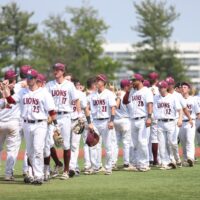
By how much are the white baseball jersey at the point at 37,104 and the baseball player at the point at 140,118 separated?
349cm

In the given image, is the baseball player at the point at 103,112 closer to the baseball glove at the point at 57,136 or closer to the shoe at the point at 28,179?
the baseball glove at the point at 57,136

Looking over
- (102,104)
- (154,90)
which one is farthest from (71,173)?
(154,90)

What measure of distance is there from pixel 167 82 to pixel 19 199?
6.63 metres

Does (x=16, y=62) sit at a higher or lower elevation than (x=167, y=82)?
higher

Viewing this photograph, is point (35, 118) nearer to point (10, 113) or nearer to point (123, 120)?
point (10, 113)

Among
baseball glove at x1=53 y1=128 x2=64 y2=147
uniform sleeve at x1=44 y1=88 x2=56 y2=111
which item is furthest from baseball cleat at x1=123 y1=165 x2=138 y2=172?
uniform sleeve at x1=44 y1=88 x2=56 y2=111

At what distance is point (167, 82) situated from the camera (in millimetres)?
16812

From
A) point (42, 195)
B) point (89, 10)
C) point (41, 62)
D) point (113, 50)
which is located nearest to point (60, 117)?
point (42, 195)

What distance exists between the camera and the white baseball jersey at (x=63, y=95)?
47.2 ft

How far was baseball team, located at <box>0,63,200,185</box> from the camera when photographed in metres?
13.3

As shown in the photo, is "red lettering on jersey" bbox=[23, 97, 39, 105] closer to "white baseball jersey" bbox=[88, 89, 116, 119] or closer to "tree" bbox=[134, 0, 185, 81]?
"white baseball jersey" bbox=[88, 89, 116, 119]

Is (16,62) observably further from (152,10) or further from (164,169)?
(164,169)

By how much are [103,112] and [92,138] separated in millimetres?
952

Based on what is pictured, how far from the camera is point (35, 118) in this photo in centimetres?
1319
